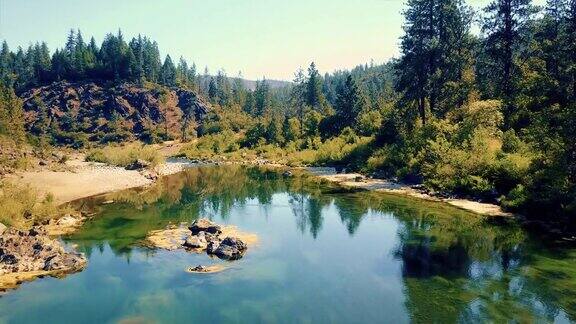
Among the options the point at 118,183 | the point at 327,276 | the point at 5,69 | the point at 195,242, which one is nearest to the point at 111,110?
the point at 5,69

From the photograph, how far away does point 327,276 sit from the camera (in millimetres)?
27094

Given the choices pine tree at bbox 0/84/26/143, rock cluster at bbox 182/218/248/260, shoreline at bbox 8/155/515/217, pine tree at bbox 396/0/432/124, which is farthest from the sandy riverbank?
pine tree at bbox 396/0/432/124

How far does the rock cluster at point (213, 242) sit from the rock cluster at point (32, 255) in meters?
7.33

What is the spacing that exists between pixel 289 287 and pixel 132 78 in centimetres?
16113

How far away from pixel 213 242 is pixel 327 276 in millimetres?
8908

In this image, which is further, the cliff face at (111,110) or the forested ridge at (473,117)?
the cliff face at (111,110)

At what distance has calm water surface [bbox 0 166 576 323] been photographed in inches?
858

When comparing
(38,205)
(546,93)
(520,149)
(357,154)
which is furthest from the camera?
(357,154)

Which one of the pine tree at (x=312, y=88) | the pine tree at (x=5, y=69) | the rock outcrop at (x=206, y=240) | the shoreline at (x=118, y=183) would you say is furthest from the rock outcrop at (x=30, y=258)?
the pine tree at (x=5, y=69)

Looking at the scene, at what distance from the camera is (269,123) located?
117 metres

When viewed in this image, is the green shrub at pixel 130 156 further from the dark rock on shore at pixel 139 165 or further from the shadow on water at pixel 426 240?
the shadow on water at pixel 426 240

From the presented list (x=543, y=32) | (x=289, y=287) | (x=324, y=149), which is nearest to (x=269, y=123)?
(x=324, y=149)

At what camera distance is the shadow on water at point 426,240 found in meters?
22.4

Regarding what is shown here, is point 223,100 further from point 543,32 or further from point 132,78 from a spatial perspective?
point 543,32
